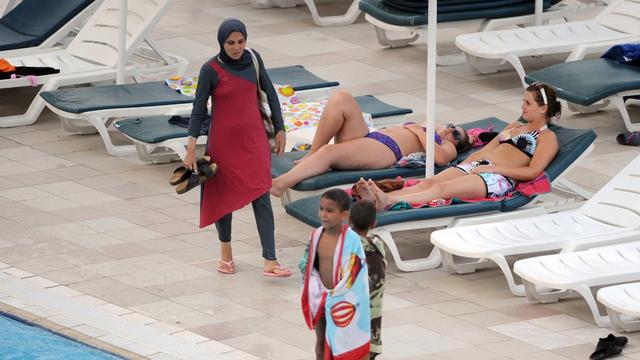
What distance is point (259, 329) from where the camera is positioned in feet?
27.2

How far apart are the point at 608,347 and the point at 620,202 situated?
1.78m

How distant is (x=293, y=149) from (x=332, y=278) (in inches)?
163

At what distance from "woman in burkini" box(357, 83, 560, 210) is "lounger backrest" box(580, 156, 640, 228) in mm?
426

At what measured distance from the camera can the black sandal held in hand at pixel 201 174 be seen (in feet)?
29.3

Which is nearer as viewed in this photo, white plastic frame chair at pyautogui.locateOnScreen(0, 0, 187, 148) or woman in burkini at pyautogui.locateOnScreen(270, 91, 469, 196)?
woman in burkini at pyautogui.locateOnScreen(270, 91, 469, 196)

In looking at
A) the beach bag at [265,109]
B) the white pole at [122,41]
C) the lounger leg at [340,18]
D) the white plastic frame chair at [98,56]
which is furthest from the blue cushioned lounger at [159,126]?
the lounger leg at [340,18]

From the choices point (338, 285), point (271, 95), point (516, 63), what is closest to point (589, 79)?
point (516, 63)

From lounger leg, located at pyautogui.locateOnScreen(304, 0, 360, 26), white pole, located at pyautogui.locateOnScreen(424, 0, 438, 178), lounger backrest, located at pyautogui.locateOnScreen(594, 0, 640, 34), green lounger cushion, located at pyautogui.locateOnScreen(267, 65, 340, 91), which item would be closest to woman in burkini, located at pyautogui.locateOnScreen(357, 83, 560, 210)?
white pole, located at pyautogui.locateOnScreen(424, 0, 438, 178)

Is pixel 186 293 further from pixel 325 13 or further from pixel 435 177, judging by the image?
pixel 325 13

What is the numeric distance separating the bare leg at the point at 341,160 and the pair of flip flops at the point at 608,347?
107 inches

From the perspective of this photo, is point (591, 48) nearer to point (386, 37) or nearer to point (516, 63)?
point (516, 63)

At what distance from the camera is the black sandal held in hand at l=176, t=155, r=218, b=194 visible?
8.92 metres

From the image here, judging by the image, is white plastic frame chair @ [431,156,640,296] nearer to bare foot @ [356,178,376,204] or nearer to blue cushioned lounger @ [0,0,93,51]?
bare foot @ [356,178,376,204]

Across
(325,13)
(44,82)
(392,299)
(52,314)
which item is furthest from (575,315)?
(325,13)
